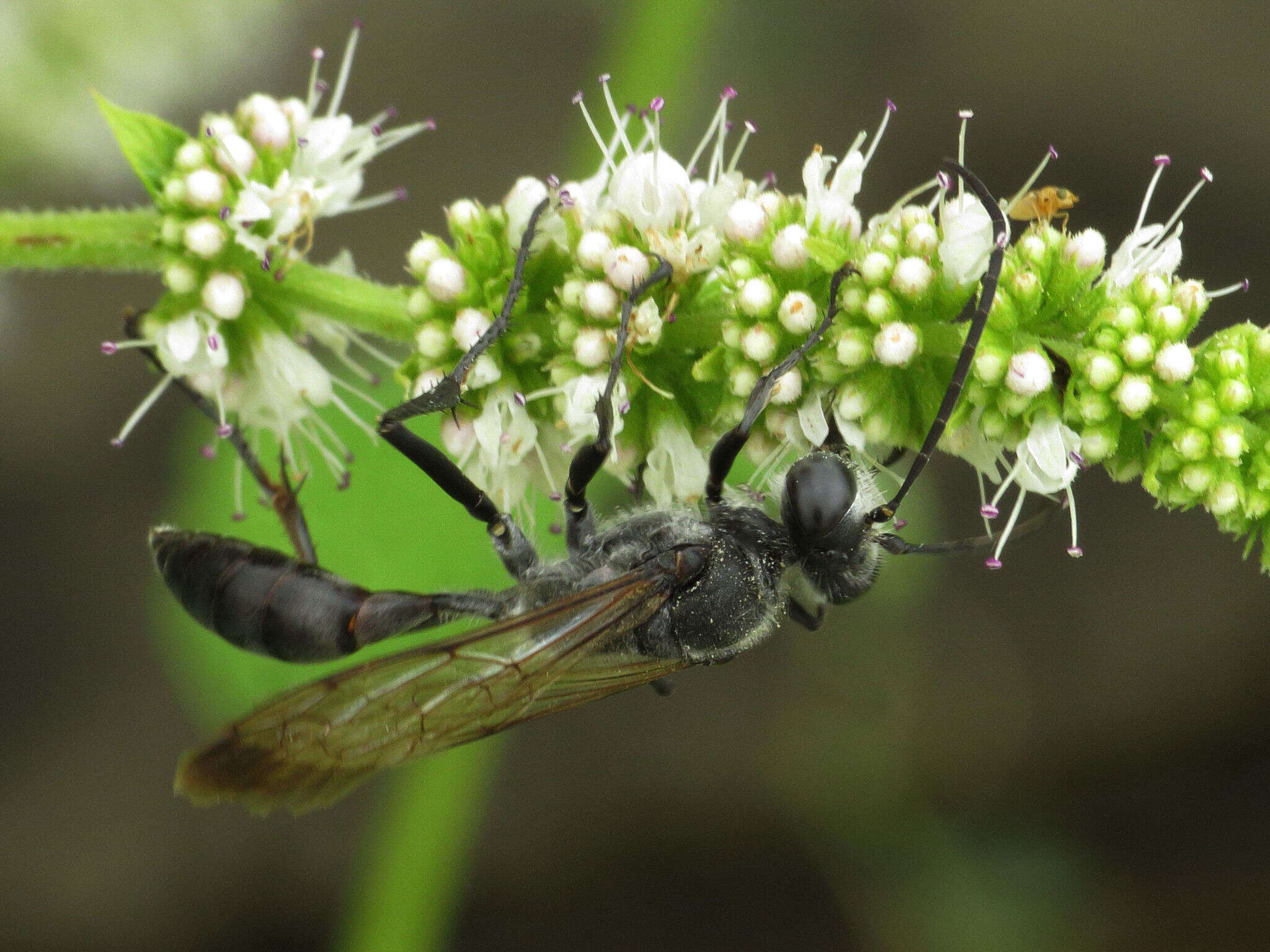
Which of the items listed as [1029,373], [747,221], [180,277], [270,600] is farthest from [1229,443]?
[180,277]

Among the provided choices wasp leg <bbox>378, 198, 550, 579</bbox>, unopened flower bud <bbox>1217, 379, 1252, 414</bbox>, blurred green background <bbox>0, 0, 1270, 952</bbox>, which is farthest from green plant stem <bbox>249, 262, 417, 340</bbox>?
blurred green background <bbox>0, 0, 1270, 952</bbox>

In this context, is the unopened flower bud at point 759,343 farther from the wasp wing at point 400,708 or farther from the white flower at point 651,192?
the wasp wing at point 400,708


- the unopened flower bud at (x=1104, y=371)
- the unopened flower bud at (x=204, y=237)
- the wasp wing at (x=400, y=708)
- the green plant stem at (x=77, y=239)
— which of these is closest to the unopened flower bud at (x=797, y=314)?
the unopened flower bud at (x=1104, y=371)

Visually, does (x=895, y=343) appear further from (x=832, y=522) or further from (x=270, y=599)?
(x=270, y=599)

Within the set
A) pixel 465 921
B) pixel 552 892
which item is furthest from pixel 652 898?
pixel 465 921

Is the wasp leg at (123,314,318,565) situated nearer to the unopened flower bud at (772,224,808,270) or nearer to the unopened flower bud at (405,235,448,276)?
the unopened flower bud at (405,235,448,276)
